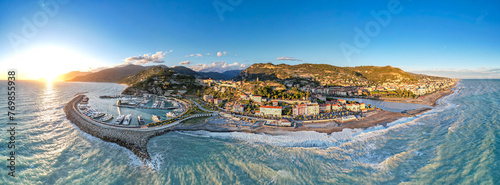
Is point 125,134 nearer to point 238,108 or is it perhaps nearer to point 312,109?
point 238,108

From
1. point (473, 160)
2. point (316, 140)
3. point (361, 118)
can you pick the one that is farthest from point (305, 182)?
point (361, 118)

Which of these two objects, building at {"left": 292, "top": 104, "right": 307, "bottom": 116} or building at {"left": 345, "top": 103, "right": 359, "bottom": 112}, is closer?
building at {"left": 292, "top": 104, "right": 307, "bottom": 116}

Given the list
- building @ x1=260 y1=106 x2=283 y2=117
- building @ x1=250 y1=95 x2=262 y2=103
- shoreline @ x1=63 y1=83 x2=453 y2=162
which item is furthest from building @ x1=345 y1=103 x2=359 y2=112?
building @ x1=250 y1=95 x2=262 y2=103

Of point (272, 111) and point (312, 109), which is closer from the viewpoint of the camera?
point (272, 111)

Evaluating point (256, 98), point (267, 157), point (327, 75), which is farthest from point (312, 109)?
point (327, 75)

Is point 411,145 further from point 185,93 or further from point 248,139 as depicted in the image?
point 185,93

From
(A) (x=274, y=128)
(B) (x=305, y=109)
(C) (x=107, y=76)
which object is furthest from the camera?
(C) (x=107, y=76)

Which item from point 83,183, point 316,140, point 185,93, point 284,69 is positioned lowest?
point 83,183

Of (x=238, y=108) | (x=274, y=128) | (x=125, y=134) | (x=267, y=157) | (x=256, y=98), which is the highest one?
(x=256, y=98)

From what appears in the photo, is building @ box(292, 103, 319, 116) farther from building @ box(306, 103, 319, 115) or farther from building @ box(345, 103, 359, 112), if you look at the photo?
building @ box(345, 103, 359, 112)
